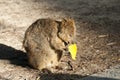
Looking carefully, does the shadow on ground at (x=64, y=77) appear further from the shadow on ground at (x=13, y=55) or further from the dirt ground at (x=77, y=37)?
the shadow on ground at (x=13, y=55)

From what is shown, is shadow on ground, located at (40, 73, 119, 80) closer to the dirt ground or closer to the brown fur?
the dirt ground

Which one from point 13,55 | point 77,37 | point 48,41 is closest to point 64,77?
point 48,41

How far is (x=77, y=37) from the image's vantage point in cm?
786

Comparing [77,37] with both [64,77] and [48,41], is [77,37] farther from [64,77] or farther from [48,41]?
[64,77]

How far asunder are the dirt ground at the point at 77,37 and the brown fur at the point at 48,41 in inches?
7.2

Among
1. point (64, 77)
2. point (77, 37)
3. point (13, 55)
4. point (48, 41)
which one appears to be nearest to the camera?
point (64, 77)

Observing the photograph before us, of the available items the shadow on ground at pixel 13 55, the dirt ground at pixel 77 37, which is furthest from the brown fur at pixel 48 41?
the shadow on ground at pixel 13 55

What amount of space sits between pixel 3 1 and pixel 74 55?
4746 mm

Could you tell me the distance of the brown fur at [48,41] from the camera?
20.3ft

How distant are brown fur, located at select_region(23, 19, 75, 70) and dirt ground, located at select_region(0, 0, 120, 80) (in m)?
0.18

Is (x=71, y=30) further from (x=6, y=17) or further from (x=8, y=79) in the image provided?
(x=6, y=17)

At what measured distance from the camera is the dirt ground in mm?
6281

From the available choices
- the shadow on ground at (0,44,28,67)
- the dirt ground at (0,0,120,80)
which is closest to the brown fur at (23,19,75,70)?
the dirt ground at (0,0,120,80)

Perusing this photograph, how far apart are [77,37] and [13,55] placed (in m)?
1.45
